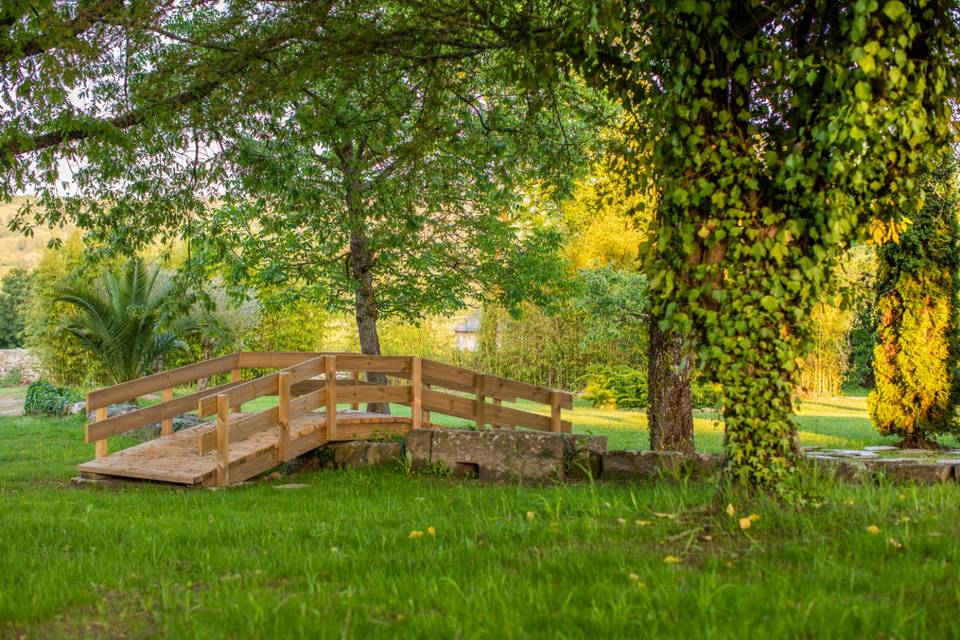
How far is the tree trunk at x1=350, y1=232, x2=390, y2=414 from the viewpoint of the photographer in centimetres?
1485

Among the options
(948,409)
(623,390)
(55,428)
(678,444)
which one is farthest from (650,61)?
(623,390)

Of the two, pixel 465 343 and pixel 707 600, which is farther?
pixel 465 343

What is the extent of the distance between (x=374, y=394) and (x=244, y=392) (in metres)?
1.77

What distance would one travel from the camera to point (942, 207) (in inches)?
430

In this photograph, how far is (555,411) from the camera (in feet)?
36.1

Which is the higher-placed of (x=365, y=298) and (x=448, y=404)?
(x=365, y=298)

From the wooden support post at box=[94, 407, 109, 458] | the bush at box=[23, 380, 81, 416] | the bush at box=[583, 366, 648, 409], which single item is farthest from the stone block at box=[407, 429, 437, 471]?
the bush at box=[583, 366, 648, 409]

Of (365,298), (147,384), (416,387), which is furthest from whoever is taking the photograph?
(365,298)

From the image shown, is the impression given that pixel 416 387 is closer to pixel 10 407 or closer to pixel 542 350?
pixel 10 407

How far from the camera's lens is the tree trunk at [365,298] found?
48.7 ft

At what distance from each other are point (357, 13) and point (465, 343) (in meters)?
32.1

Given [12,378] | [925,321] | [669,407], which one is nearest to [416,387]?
[669,407]

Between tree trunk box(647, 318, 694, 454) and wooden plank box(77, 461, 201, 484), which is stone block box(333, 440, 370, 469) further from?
tree trunk box(647, 318, 694, 454)

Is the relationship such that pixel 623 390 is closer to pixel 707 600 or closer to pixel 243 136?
pixel 243 136
